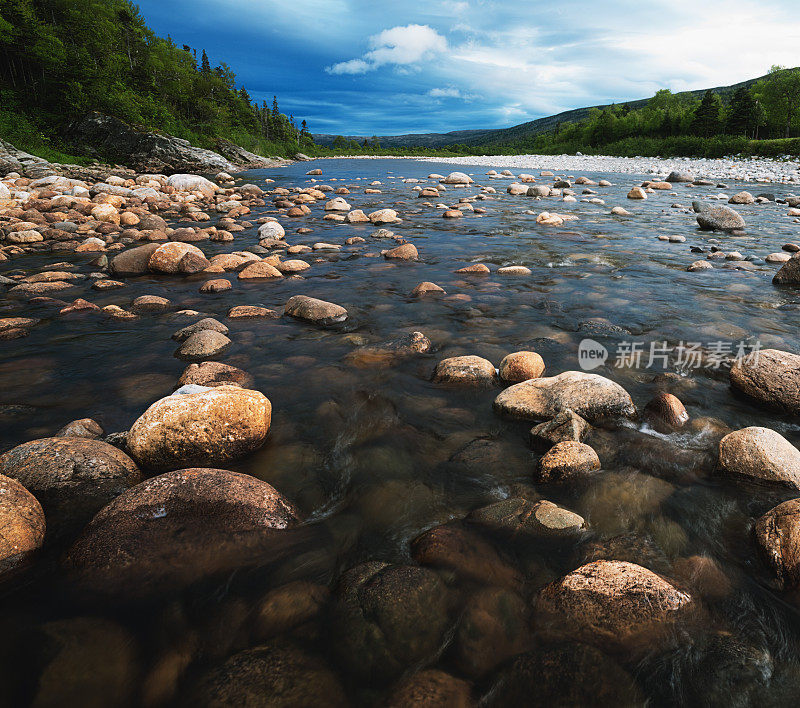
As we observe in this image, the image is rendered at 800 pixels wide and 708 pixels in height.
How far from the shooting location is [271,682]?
70.1 inches

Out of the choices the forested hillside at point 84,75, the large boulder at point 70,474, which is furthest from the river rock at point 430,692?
the forested hillside at point 84,75

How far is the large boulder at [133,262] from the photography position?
803 centimetres

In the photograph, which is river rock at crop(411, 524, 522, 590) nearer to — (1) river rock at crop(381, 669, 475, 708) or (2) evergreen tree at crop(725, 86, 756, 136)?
(1) river rock at crop(381, 669, 475, 708)

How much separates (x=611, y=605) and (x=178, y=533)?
7.66 feet

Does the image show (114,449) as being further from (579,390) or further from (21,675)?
(579,390)

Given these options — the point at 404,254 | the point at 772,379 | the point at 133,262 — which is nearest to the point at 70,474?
the point at 772,379

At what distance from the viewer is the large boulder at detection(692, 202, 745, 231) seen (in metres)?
12.0

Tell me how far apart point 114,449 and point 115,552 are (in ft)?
3.00

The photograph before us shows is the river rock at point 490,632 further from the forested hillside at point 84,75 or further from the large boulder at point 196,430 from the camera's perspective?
the forested hillside at point 84,75

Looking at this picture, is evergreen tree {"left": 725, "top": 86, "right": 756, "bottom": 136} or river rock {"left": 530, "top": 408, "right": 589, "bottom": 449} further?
evergreen tree {"left": 725, "top": 86, "right": 756, "bottom": 136}

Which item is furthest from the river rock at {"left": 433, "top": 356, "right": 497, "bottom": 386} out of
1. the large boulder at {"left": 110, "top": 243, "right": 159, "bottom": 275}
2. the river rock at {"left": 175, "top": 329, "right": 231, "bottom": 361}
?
the large boulder at {"left": 110, "top": 243, "right": 159, "bottom": 275}

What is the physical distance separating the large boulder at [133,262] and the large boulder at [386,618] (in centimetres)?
795

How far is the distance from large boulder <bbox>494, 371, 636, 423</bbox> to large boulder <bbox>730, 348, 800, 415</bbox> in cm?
118

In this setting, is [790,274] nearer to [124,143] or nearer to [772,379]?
[772,379]
